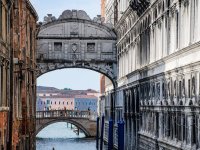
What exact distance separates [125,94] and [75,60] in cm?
Answer: 443

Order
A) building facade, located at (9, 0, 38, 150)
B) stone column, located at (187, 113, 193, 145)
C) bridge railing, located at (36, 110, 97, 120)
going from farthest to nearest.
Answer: bridge railing, located at (36, 110, 97, 120) → building facade, located at (9, 0, 38, 150) → stone column, located at (187, 113, 193, 145)

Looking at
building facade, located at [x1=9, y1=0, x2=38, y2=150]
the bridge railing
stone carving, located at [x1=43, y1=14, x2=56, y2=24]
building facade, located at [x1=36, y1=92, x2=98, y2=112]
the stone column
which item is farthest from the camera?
building facade, located at [x1=36, y1=92, x2=98, y2=112]

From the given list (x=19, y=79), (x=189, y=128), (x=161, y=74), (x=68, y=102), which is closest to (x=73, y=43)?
(x=19, y=79)

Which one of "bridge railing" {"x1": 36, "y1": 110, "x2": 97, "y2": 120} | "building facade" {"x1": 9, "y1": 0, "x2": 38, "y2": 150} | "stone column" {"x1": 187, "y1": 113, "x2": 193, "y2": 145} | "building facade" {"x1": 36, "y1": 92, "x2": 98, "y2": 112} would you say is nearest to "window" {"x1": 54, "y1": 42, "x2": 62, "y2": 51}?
"building facade" {"x1": 9, "y1": 0, "x2": 38, "y2": 150}

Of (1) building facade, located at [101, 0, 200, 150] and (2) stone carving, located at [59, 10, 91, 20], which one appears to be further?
(2) stone carving, located at [59, 10, 91, 20]

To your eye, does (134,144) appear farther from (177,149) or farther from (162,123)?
(177,149)

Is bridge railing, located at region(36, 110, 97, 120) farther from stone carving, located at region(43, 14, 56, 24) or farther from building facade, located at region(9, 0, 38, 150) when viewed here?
building facade, located at region(9, 0, 38, 150)

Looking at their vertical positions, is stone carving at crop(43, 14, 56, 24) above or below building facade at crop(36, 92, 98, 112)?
above

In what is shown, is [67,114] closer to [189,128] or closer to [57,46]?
[57,46]

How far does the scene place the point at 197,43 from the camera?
1559 centimetres

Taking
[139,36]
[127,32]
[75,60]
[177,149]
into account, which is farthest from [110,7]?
[177,149]

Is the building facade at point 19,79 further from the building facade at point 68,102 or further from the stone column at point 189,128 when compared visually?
the building facade at point 68,102

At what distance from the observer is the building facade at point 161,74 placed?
1655 cm

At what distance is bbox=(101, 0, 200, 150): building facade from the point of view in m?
16.5
